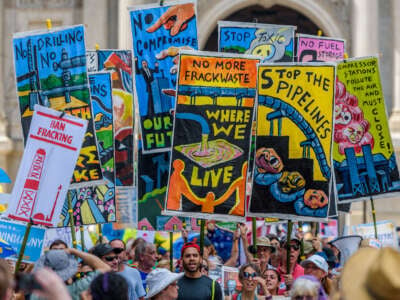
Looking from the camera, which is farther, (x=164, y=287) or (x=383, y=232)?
(x=383, y=232)

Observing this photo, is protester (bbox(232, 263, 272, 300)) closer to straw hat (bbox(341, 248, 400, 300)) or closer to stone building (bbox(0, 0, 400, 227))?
straw hat (bbox(341, 248, 400, 300))

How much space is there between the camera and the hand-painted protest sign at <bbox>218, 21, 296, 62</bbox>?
12.9m

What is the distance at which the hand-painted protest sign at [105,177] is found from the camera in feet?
37.5

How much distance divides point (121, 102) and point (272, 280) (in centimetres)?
431

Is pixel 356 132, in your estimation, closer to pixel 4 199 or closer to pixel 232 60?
pixel 232 60

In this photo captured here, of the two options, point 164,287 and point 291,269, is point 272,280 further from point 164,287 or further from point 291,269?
point 164,287

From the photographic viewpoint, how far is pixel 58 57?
10.5 metres

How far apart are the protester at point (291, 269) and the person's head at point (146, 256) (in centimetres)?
115

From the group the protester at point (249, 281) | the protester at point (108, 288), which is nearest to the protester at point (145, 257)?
the protester at point (249, 281)

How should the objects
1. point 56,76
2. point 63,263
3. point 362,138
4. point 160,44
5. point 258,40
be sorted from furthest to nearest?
point 258,40 → point 160,44 → point 362,138 → point 56,76 → point 63,263

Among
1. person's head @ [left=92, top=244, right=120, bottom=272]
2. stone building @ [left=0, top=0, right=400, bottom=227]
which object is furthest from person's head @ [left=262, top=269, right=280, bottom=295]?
stone building @ [left=0, top=0, right=400, bottom=227]

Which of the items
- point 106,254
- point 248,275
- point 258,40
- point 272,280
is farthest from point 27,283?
point 258,40

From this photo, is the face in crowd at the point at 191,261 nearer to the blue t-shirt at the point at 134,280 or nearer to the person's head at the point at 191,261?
the person's head at the point at 191,261

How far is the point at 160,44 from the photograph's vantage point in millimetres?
11805
